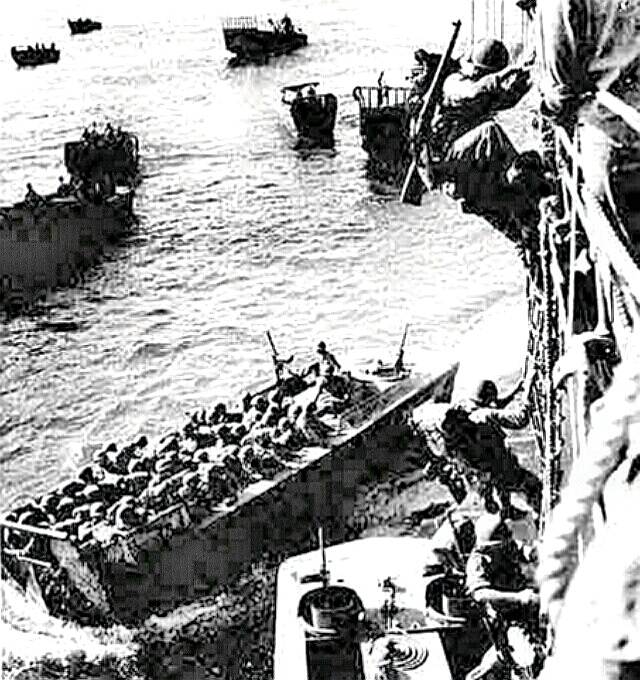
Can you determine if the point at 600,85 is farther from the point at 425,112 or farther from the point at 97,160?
the point at 97,160

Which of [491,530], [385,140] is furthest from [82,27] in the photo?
[491,530]

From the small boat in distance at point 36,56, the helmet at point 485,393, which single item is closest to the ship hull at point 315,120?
the small boat in distance at point 36,56

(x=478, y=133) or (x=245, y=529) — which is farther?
(x=245, y=529)

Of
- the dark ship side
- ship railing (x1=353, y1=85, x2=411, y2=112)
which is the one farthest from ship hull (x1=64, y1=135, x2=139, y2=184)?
ship railing (x1=353, y1=85, x2=411, y2=112)

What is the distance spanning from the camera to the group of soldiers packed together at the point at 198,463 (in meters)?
21.4

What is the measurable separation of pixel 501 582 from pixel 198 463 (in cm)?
1420

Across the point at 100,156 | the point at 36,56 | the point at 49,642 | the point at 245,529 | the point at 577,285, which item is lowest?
the point at 49,642

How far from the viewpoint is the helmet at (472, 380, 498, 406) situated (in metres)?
9.55

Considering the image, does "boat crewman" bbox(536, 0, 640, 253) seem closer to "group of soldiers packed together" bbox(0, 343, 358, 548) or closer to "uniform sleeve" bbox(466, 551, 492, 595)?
"uniform sleeve" bbox(466, 551, 492, 595)

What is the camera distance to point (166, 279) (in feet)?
140

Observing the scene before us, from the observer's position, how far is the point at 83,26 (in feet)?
275

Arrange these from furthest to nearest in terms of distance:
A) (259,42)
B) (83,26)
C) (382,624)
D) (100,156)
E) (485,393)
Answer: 1. (83,26)
2. (259,42)
3. (100,156)
4. (382,624)
5. (485,393)

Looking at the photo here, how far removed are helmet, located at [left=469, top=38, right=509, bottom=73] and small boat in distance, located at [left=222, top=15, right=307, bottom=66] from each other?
66.4 meters

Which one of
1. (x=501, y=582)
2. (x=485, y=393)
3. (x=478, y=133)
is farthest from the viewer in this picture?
(x=485, y=393)
